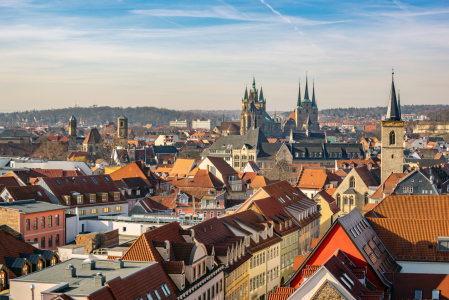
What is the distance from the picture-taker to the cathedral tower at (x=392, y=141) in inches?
3110

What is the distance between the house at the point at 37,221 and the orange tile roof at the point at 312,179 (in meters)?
50.4

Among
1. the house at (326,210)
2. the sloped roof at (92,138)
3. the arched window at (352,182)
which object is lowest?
the house at (326,210)

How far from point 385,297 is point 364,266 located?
210cm

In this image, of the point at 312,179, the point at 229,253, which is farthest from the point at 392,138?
the point at 229,253

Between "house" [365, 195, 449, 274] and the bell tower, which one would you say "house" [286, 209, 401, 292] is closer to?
"house" [365, 195, 449, 274]

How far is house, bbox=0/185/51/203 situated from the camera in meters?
50.8

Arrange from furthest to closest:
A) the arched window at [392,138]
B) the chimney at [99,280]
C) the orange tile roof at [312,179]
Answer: the orange tile roof at [312,179] < the arched window at [392,138] < the chimney at [99,280]

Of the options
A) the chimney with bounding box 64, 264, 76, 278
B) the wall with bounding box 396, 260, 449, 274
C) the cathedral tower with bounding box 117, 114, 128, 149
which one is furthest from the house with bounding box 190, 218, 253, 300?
the cathedral tower with bounding box 117, 114, 128, 149

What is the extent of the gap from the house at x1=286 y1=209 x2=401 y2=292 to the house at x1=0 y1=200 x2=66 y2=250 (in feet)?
68.8

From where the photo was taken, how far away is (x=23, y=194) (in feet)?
172

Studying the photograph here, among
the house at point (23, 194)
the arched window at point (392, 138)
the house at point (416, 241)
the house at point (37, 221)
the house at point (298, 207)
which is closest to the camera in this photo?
the house at point (416, 241)

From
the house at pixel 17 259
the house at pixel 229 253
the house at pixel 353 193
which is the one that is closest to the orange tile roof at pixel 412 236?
the house at pixel 229 253

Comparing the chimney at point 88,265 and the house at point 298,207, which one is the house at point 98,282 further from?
the house at point 298,207

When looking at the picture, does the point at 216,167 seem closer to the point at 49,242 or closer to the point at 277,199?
the point at 277,199
